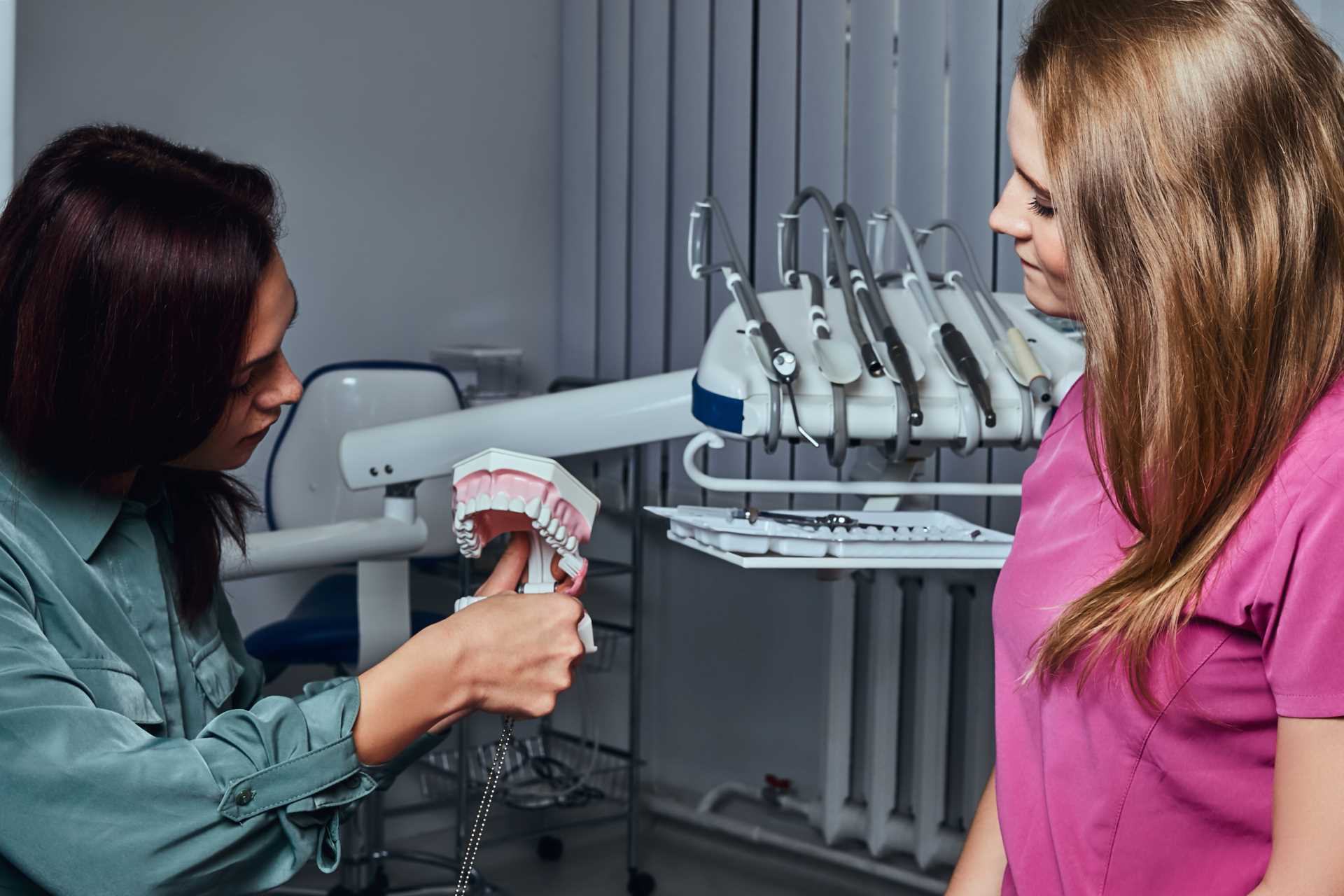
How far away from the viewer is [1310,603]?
2.48 feet

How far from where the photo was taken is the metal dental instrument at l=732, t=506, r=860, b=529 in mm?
1594

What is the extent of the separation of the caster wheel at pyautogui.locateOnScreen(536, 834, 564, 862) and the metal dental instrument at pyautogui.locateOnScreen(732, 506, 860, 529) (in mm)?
1856

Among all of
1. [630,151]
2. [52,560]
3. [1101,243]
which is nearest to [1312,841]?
[1101,243]

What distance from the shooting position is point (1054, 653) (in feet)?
→ 2.90

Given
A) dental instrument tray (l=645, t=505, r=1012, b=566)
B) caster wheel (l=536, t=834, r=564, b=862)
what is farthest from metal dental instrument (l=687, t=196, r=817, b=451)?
caster wheel (l=536, t=834, r=564, b=862)

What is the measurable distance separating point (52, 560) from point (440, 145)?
2632 mm

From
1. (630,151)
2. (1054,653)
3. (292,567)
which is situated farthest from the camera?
(630,151)

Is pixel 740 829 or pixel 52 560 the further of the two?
pixel 740 829

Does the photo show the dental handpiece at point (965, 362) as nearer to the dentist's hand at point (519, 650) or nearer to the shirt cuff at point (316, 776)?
the dentist's hand at point (519, 650)

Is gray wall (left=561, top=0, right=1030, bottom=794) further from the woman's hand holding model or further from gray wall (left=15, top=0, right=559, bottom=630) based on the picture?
the woman's hand holding model

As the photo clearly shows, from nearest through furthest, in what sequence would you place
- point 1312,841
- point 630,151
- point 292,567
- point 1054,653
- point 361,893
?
1. point 1312,841
2. point 1054,653
3. point 292,567
4. point 361,893
5. point 630,151

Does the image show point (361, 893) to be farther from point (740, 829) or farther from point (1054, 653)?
point (1054, 653)

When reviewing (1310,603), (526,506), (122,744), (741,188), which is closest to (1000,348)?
(526,506)

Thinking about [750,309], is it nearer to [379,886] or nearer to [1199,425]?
[1199,425]
